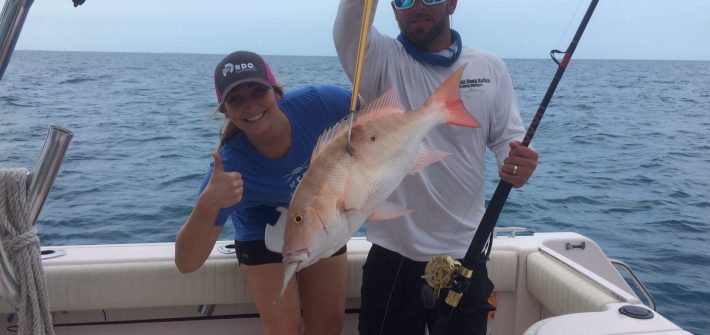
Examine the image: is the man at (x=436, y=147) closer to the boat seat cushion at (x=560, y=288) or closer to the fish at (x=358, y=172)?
the boat seat cushion at (x=560, y=288)

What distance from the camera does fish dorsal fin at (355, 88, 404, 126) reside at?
1688mm

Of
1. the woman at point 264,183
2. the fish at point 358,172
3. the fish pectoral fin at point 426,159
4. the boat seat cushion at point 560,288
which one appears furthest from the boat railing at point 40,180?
the boat seat cushion at point 560,288

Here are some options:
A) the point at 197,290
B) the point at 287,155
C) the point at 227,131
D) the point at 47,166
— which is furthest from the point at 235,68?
the point at 197,290

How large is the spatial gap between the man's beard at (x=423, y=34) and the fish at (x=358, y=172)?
2.46ft

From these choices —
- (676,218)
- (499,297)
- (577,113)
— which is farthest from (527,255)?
(577,113)

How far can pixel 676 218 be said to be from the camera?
7.93 meters

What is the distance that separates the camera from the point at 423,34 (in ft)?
8.01

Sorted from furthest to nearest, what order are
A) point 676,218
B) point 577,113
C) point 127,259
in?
point 577,113 < point 676,218 < point 127,259

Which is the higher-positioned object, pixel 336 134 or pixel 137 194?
pixel 336 134

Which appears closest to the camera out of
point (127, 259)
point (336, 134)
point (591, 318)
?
point (336, 134)

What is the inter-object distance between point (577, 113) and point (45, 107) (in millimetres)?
18032

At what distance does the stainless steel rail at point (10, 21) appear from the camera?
55.1 inches

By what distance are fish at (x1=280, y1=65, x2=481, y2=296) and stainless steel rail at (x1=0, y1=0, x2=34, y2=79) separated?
0.83 metres

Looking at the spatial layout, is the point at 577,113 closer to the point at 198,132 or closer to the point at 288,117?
the point at 198,132
